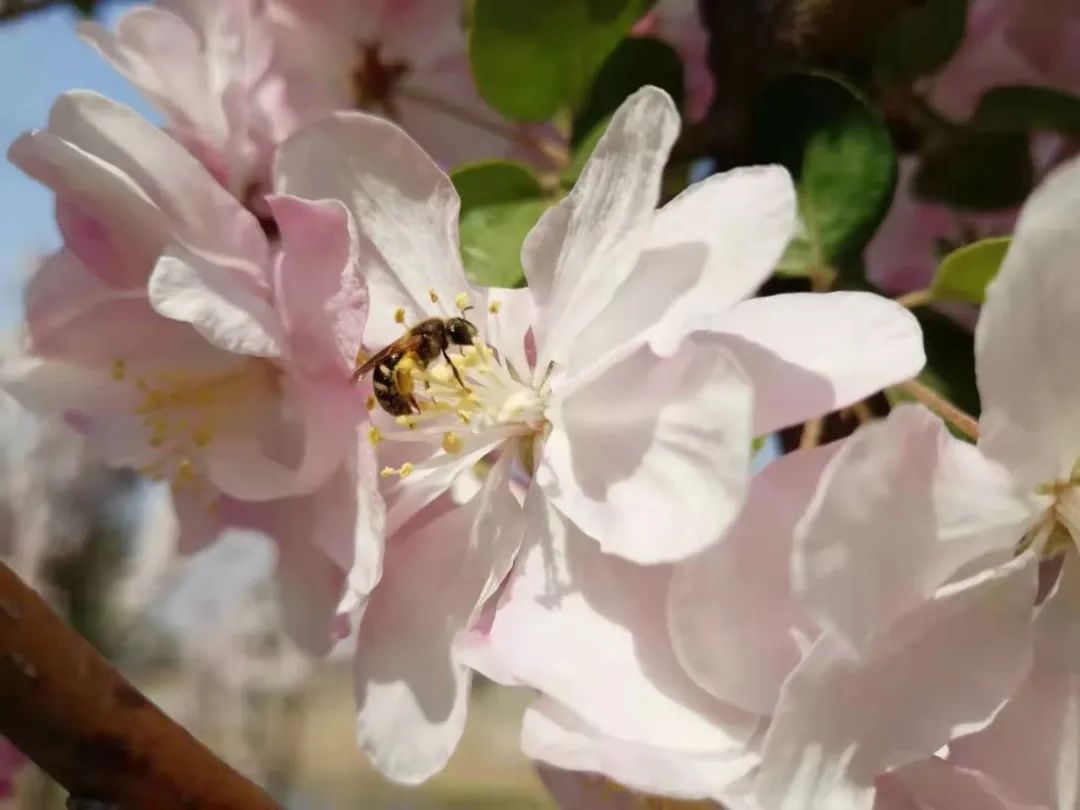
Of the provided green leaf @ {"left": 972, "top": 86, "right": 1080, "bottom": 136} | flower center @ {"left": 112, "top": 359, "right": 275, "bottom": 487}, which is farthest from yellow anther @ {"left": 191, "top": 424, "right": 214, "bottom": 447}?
green leaf @ {"left": 972, "top": 86, "right": 1080, "bottom": 136}

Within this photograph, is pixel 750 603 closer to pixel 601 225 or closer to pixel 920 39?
pixel 601 225

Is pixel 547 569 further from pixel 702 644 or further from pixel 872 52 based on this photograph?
pixel 872 52

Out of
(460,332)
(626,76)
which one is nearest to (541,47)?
(626,76)

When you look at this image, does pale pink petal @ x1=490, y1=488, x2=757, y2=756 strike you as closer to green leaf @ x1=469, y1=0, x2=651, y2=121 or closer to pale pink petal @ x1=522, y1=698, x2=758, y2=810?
pale pink petal @ x1=522, y1=698, x2=758, y2=810

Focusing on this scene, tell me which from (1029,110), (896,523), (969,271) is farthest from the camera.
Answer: (1029,110)

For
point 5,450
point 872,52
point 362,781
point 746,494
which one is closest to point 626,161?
point 746,494

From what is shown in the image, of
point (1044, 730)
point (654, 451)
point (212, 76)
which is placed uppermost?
point (212, 76)

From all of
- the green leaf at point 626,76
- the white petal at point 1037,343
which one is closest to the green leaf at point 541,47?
the green leaf at point 626,76
